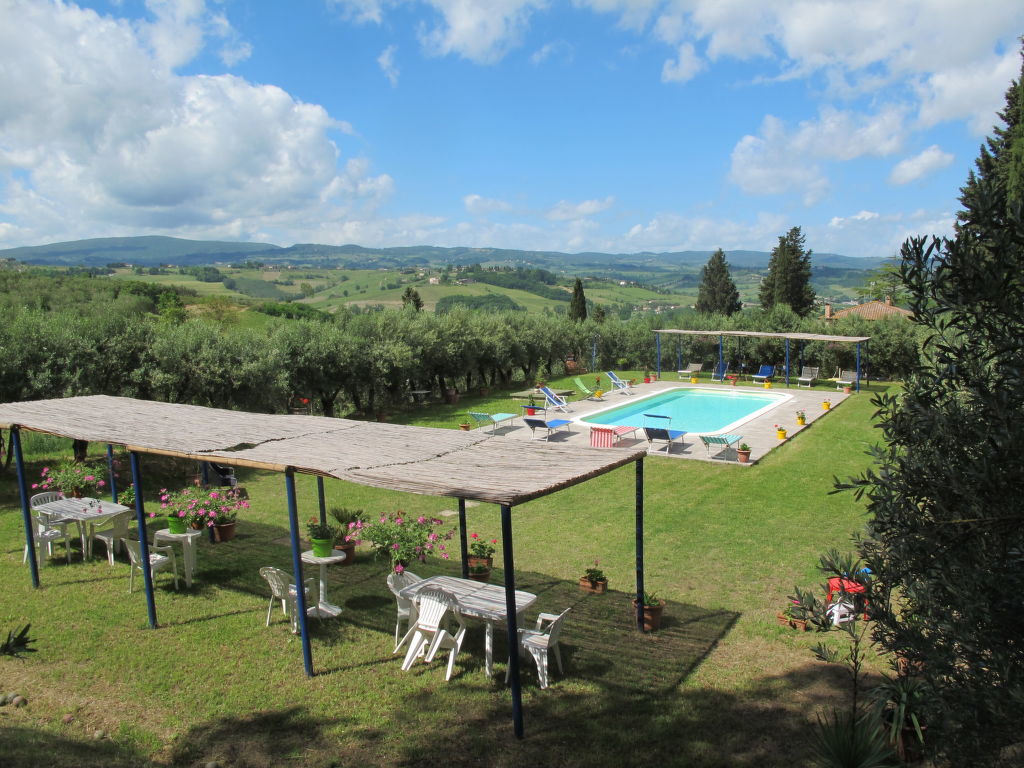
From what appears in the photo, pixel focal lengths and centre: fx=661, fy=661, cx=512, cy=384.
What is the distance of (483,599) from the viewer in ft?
20.9

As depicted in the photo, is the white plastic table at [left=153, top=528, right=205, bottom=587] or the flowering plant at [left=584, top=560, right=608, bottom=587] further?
the white plastic table at [left=153, top=528, right=205, bottom=587]

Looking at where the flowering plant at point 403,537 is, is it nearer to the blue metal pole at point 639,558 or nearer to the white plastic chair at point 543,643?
the white plastic chair at point 543,643

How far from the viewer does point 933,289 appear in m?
3.36

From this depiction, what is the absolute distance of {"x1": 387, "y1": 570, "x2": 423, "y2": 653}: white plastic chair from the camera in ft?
20.8

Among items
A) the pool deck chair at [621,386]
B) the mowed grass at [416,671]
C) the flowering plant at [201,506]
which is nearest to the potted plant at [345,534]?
the mowed grass at [416,671]

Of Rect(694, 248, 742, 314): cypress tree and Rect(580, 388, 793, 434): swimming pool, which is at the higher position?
Rect(694, 248, 742, 314): cypress tree

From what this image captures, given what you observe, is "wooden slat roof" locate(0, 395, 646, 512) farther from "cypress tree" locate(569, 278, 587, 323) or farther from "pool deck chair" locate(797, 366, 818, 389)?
"cypress tree" locate(569, 278, 587, 323)

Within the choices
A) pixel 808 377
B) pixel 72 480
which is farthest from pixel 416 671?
pixel 808 377

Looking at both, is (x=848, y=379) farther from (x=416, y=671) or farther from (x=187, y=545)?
(x=187, y=545)

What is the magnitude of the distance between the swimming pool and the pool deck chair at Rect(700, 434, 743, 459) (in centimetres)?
271

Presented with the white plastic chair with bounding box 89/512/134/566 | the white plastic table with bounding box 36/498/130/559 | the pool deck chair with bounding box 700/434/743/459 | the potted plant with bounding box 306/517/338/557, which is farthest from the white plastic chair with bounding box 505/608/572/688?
the pool deck chair with bounding box 700/434/743/459

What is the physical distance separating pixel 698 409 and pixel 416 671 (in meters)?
19.0

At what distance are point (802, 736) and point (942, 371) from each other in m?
3.16

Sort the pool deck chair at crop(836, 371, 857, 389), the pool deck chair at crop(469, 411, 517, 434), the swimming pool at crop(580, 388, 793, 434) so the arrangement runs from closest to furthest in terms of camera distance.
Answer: the pool deck chair at crop(469, 411, 517, 434)
the swimming pool at crop(580, 388, 793, 434)
the pool deck chair at crop(836, 371, 857, 389)
